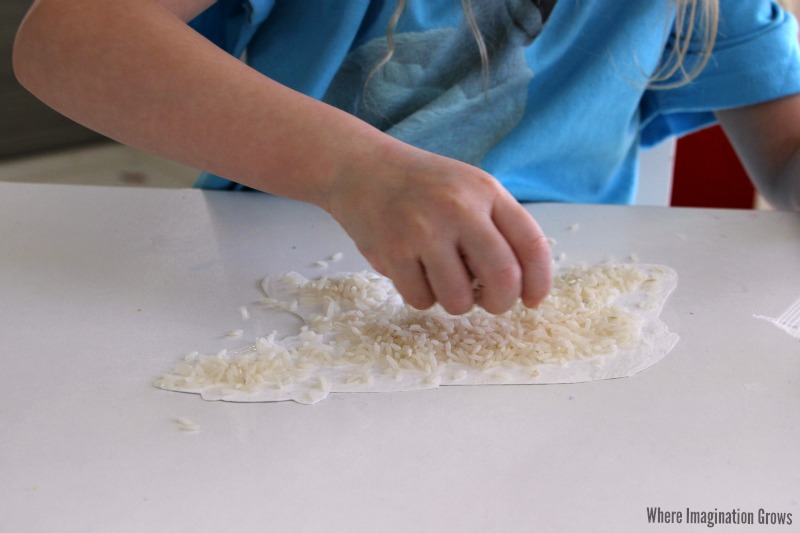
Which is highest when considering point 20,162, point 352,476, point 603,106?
point 603,106

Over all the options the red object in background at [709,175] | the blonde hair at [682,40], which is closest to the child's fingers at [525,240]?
the blonde hair at [682,40]

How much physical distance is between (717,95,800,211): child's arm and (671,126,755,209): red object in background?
1.09m

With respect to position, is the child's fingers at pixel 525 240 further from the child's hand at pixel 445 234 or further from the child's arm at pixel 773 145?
the child's arm at pixel 773 145

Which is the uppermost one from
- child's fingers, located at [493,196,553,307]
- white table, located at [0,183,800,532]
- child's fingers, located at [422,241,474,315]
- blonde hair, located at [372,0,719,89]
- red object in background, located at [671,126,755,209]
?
blonde hair, located at [372,0,719,89]

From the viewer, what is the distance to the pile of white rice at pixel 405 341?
0.57m

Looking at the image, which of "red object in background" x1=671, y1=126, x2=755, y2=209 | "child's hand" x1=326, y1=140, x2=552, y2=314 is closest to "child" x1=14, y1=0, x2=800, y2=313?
"child's hand" x1=326, y1=140, x2=552, y2=314

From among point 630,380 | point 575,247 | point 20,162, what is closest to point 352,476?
point 630,380

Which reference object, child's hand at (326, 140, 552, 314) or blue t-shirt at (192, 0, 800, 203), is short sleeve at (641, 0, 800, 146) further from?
child's hand at (326, 140, 552, 314)

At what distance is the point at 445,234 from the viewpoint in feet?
1.80

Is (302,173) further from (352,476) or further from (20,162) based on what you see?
(20,162)

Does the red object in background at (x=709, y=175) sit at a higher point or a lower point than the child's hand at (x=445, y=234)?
lower

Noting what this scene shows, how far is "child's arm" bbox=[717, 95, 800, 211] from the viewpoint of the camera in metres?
0.93

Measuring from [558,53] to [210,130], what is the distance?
44 cm

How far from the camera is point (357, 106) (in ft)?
2.88
